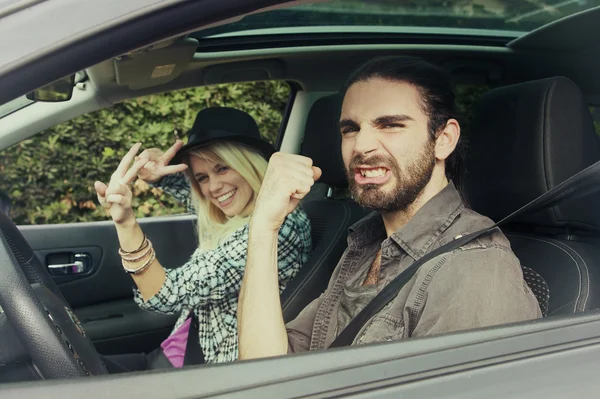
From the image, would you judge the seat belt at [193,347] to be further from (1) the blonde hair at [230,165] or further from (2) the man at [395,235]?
(2) the man at [395,235]

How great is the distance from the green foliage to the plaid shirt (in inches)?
95.7

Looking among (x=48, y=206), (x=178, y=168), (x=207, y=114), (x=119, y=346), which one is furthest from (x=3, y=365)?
(x=48, y=206)

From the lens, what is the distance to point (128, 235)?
232cm

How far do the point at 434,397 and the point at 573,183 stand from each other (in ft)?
2.22

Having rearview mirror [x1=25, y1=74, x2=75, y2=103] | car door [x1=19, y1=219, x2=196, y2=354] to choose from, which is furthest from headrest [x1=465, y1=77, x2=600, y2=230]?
car door [x1=19, y1=219, x2=196, y2=354]

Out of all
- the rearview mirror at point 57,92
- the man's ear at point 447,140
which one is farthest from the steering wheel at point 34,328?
the man's ear at point 447,140

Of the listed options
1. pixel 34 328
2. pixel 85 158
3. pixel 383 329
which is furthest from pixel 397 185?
pixel 85 158

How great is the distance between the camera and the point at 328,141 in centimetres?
277

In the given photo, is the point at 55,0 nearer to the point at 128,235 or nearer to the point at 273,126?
the point at 128,235

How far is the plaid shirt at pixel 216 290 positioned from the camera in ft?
7.87

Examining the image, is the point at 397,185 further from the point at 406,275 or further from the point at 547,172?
the point at 547,172

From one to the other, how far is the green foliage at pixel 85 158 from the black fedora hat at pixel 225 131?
2126 mm

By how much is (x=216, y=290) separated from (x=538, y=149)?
3.69ft

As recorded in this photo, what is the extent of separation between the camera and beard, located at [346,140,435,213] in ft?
5.96
